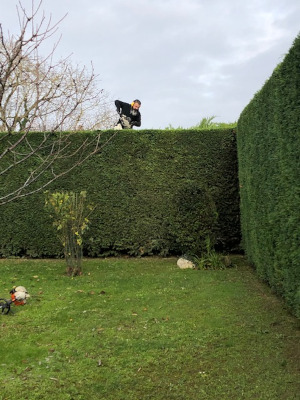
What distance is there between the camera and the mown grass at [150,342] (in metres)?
2.72

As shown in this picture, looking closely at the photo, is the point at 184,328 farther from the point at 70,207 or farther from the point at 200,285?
the point at 70,207

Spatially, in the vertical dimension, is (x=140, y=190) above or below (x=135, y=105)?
below

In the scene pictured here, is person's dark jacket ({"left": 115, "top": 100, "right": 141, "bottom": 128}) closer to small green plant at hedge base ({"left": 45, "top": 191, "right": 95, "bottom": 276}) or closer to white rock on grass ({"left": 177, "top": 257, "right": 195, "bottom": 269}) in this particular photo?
small green plant at hedge base ({"left": 45, "top": 191, "right": 95, "bottom": 276})

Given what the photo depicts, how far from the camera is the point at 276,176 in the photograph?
4523 millimetres

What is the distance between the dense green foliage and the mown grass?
521 millimetres

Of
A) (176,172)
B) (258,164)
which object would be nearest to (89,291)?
(258,164)

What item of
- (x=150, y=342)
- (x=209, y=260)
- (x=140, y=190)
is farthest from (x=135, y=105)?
(x=150, y=342)

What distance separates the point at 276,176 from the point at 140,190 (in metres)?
4.22

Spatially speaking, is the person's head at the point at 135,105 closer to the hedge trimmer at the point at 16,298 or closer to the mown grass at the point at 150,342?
the mown grass at the point at 150,342

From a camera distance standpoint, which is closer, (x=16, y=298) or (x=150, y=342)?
(x=150, y=342)

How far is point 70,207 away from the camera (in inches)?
250

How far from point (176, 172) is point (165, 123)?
8.36ft

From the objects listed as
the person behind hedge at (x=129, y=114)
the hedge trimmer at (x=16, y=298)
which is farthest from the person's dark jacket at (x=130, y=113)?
the hedge trimmer at (x=16, y=298)

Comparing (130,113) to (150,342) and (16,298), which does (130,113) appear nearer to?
(16,298)
